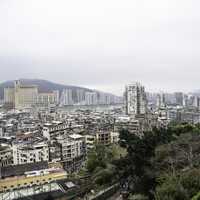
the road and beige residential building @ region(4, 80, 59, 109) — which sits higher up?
beige residential building @ region(4, 80, 59, 109)

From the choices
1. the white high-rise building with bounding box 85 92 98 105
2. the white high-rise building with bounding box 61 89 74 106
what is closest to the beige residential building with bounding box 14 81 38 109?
the white high-rise building with bounding box 61 89 74 106

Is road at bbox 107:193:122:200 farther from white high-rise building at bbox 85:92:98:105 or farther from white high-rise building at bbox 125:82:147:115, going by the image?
white high-rise building at bbox 85:92:98:105

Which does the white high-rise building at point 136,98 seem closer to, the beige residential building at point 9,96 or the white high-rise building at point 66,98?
the beige residential building at point 9,96

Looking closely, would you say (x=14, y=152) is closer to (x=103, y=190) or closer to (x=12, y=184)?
(x=12, y=184)

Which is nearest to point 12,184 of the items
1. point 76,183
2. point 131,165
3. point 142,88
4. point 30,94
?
point 76,183

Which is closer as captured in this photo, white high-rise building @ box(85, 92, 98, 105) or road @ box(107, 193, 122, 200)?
road @ box(107, 193, 122, 200)

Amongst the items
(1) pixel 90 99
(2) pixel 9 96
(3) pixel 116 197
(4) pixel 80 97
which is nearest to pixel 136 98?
(3) pixel 116 197

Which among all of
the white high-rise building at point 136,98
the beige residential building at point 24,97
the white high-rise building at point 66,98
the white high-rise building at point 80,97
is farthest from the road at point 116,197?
the white high-rise building at point 80,97

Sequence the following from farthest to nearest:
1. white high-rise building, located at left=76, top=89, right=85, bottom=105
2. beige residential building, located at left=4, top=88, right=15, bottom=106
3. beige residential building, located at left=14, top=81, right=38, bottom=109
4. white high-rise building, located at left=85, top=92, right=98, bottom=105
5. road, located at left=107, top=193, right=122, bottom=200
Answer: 1. white high-rise building, located at left=76, top=89, right=85, bottom=105
2. white high-rise building, located at left=85, top=92, right=98, bottom=105
3. beige residential building, located at left=4, top=88, right=15, bottom=106
4. beige residential building, located at left=14, top=81, right=38, bottom=109
5. road, located at left=107, top=193, right=122, bottom=200
